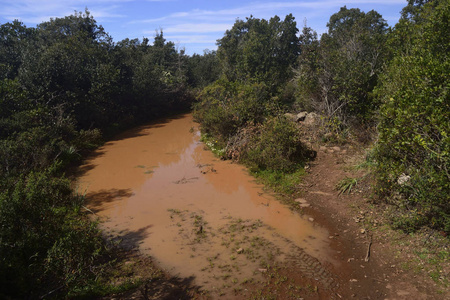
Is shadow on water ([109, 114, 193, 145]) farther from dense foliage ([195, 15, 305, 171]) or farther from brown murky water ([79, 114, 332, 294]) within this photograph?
brown murky water ([79, 114, 332, 294])

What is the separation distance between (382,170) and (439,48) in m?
4.07

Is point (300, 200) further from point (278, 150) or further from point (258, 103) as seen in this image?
point (258, 103)

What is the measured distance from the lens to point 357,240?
7.02 metres

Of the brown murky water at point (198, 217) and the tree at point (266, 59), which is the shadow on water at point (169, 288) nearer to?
the brown murky water at point (198, 217)

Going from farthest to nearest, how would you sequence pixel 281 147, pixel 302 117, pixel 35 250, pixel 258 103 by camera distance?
1. pixel 302 117
2. pixel 258 103
3. pixel 281 147
4. pixel 35 250

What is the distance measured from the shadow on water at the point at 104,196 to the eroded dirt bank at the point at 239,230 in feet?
0.10

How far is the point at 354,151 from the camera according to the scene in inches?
441

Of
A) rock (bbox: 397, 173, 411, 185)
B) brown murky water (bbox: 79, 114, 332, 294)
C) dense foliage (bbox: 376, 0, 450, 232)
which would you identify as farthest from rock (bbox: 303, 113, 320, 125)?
rock (bbox: 397, 173, 411, 185)


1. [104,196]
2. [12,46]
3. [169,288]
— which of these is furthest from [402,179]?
[12,46]

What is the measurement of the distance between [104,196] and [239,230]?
16.2 feet

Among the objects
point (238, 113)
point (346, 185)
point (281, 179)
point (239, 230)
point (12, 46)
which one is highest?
point (12, 46)

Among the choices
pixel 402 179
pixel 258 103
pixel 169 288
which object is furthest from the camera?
pixel 258 103

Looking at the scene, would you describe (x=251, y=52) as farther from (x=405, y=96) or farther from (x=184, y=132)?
(x=405, y=96)

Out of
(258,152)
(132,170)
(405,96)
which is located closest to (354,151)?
(258,152)
